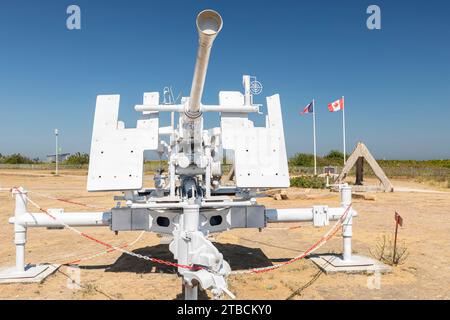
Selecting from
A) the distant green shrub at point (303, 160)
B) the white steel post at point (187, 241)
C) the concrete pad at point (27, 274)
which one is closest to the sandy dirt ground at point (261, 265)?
the concrete pad at point (27, 274)

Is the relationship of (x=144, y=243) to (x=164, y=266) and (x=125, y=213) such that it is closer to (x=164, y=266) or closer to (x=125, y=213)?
(x=164, y=266)

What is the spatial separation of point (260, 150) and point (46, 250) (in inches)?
187

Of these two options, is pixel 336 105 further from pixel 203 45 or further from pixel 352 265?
pixel 203 45

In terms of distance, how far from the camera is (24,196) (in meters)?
5.84

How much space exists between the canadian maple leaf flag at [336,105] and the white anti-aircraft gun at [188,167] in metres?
17.0

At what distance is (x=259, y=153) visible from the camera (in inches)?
229

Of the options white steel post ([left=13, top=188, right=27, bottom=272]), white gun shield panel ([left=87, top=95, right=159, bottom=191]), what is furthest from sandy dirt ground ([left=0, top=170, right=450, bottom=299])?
white gun shield panel ([left=87, top=95, right=159, bottom=191])

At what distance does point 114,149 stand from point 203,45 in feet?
7.83

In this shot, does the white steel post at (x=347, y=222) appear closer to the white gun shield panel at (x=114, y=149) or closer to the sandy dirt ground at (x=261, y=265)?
the sandy dirt ground at (x=261, y=265)

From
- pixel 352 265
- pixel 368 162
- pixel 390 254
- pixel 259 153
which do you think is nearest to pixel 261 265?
pixel 352 265

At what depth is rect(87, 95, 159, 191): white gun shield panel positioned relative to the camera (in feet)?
17.7

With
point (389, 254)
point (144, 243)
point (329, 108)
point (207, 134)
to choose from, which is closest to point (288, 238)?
point (389, 254)

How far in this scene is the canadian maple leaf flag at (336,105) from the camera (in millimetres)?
22422

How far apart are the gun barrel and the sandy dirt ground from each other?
8.25ft
